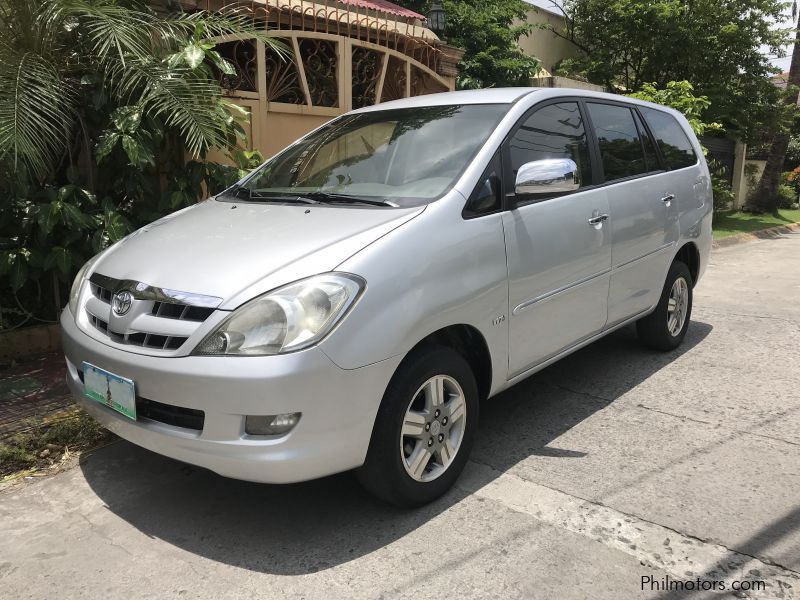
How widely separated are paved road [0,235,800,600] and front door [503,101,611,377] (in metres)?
0.57

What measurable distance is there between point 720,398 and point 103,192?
179 inches

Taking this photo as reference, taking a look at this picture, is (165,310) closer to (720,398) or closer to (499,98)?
(499,98)

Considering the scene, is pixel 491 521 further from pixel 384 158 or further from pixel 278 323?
pixel 384 158

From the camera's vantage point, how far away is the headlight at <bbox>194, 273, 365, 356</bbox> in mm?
2457

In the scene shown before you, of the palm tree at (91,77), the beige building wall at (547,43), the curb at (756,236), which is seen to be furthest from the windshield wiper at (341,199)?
the beige building wall at (547,43)

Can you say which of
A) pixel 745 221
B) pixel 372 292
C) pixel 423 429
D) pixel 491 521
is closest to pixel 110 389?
pixel 372 292

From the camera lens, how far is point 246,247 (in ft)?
9.25

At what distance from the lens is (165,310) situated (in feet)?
8.67

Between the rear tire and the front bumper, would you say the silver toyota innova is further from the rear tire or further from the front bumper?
the rear tire

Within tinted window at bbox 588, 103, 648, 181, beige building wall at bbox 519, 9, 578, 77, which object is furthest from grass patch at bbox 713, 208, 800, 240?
tinted window at bbox 588, 103, 648, 181

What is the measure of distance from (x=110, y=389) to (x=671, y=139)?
4.17 metres

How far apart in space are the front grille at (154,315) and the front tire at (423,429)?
80 centimetres

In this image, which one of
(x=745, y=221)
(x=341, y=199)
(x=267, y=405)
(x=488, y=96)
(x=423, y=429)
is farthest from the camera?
(x=745, y=221)

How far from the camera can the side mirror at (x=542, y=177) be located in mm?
3215
